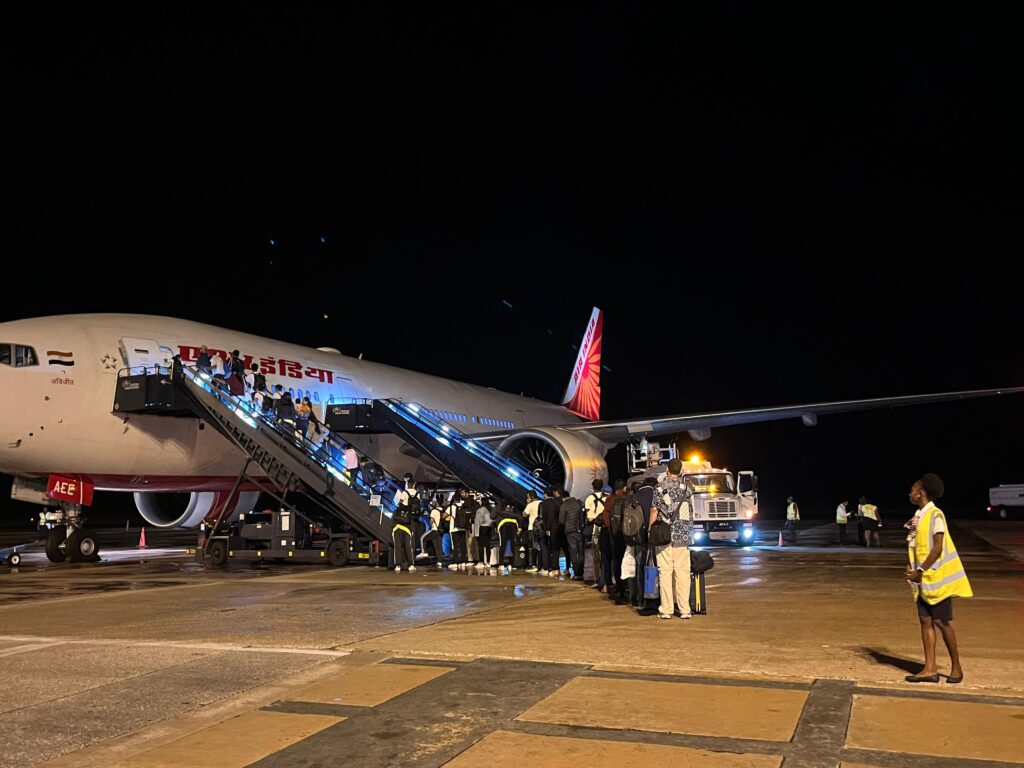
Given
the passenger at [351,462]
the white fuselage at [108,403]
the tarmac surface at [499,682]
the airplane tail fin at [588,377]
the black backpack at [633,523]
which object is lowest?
the tarmac surface at [499,682]

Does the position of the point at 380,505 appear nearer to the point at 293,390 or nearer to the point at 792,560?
the point at 293,390

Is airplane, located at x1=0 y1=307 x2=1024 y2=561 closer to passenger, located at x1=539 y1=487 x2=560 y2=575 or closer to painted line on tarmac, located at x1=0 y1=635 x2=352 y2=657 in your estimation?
passenger, located at x1=539 y1=487 x2=560 y2=575

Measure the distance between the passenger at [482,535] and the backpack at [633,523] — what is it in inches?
210

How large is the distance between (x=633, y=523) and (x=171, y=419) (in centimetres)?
1002

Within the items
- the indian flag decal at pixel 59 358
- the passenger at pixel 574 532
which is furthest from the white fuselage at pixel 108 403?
the passenger at pixel 574 532

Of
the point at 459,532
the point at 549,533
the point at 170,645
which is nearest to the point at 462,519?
the point at 459,532

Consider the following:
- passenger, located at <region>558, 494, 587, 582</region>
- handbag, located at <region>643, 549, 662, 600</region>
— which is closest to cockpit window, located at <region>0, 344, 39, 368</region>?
passenger, located at <region>558, 494, 587, 582</region>

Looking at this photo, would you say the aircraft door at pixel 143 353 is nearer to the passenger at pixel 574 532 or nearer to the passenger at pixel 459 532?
the passenger at pixel 459 532

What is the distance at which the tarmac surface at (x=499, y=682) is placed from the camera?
413cm

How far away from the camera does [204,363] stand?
626 inches

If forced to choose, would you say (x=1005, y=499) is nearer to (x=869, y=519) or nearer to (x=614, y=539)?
(x=869, y=519)

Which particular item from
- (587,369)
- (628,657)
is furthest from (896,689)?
(587,369)

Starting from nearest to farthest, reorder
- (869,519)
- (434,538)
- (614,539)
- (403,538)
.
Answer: (614,539), (403,538), (434,538), (869,519)

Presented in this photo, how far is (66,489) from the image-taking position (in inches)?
591
